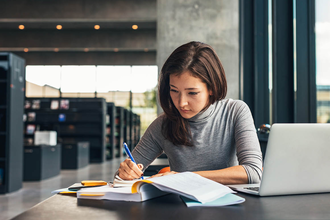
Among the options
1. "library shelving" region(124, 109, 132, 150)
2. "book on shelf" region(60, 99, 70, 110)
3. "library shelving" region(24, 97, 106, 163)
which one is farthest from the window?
"library shelving" region(124, 109, 132, 150)

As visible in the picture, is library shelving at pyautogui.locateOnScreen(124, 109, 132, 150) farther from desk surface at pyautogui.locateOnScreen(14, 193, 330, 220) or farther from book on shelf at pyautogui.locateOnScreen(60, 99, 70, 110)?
desk surface at pyautogui.locateOnScreen(14, 193, 330, 220)

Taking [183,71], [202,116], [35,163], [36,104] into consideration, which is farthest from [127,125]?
[183,71]

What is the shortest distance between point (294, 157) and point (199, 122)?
65 centimetres

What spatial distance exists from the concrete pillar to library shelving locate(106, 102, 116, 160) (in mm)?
5966

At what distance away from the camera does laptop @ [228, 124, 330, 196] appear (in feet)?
2.89

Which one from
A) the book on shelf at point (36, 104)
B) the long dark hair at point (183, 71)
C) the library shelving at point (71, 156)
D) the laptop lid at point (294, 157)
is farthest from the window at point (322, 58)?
the book on shelf at point (36, 104)

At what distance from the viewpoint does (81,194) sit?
91 centimetres

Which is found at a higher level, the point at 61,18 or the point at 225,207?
the point at 61,18

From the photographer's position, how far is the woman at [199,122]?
133cm

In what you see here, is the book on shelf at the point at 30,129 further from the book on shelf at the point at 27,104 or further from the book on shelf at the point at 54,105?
the book on shelf at the point at 54,105

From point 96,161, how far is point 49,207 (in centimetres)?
897

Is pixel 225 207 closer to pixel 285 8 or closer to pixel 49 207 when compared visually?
pixel 49 207

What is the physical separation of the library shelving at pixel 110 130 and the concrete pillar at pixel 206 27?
235 inches

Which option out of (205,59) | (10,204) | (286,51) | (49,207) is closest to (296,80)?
(286,51)
